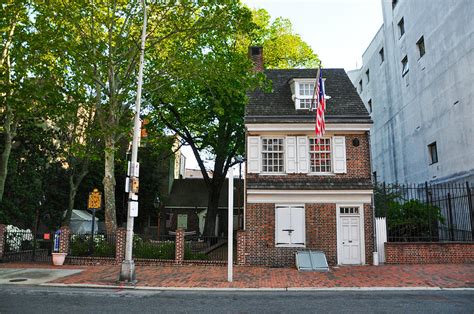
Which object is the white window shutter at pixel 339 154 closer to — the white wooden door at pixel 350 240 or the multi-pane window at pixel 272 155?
the white wooden door at pixel 350 240

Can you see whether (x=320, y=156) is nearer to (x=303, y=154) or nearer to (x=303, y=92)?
(x=303, y=154)

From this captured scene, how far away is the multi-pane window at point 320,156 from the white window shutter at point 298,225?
6.81 feet

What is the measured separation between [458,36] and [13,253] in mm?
25766

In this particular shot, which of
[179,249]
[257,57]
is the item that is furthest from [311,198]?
[257,57]

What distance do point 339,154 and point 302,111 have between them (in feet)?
9.22

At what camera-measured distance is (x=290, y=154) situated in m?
17.4

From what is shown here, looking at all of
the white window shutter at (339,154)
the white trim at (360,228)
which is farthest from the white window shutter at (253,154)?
the white trim at (360,228)

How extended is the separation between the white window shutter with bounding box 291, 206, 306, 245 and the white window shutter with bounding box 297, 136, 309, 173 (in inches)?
71.7

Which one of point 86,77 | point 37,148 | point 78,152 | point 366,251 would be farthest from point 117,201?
point 366,251

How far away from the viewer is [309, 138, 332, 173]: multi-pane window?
17.4 meters

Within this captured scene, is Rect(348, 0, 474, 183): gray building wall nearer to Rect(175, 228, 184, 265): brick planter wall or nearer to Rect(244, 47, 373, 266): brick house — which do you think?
Rect(244, 47, 373, 266): brick house

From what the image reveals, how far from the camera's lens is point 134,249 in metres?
16.7

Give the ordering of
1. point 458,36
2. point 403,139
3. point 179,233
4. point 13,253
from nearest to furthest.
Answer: point 179,233 → point 13,253 → point 458,36 → point 403,139

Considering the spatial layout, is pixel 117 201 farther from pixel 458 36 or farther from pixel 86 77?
pixel 458 36
